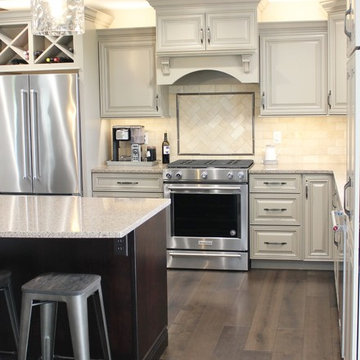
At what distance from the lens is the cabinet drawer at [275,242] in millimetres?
5750

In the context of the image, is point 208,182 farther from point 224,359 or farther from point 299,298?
point 224,359

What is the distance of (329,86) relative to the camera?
5789 millimetres

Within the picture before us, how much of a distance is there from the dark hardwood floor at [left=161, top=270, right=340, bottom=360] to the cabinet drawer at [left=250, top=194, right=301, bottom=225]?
45 centimetres

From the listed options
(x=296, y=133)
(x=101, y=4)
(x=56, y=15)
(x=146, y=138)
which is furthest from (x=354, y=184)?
(x=101, y=4)

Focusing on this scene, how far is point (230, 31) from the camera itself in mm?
5715

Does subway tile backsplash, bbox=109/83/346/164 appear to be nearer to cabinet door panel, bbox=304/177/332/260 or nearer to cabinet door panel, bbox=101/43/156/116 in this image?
cabinet door panel, bbox=101/43/156/116

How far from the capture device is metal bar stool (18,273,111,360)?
9.95 ft

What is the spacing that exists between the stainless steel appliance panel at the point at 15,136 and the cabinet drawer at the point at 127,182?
0.63 metres

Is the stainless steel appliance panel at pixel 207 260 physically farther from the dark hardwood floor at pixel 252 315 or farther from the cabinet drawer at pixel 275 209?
the cabinet drawer at pixel 275 209

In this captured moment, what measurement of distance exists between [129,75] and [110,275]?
3094 mm

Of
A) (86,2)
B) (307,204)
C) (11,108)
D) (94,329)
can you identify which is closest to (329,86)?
(307,204)

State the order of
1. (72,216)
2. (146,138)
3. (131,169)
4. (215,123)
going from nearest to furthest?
(72,216) < (131,169) < (215,123) < (146,138)

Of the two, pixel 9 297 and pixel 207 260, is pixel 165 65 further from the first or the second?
pixel 9 297

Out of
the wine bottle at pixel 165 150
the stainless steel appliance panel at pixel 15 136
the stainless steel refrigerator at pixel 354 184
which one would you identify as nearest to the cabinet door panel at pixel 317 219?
the wine bottle at pixel 165 150
